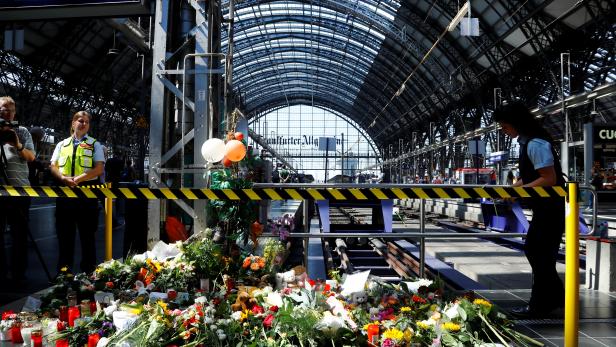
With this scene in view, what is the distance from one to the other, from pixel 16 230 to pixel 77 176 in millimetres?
957

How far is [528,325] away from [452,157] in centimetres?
4023

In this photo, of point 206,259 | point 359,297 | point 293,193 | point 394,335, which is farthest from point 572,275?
point 206,259

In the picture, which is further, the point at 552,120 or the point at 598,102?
the point at 552,120

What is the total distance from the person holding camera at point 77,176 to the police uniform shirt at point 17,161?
0.93 ft

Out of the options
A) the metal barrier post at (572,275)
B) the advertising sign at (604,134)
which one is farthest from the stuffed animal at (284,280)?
the advertising sign at (604,134)

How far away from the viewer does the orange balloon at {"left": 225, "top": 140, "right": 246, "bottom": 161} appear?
5.43 m

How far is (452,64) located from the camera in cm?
3453

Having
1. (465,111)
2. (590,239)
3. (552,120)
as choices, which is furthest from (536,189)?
(552,120)

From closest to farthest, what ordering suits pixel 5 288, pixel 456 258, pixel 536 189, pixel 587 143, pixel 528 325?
pixel 536 189, pixel 528 325, pixel 5 288, pixel 456 258, pixel 587 143

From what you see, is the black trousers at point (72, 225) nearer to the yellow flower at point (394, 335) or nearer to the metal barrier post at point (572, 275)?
the yellow flower at point (394, 335)

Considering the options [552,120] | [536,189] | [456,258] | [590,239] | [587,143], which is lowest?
[456,258]

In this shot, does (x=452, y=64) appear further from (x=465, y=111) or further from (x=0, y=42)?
(x=0, y=42)

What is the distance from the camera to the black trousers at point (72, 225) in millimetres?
5715

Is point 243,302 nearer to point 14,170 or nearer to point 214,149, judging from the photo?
point 214,149
